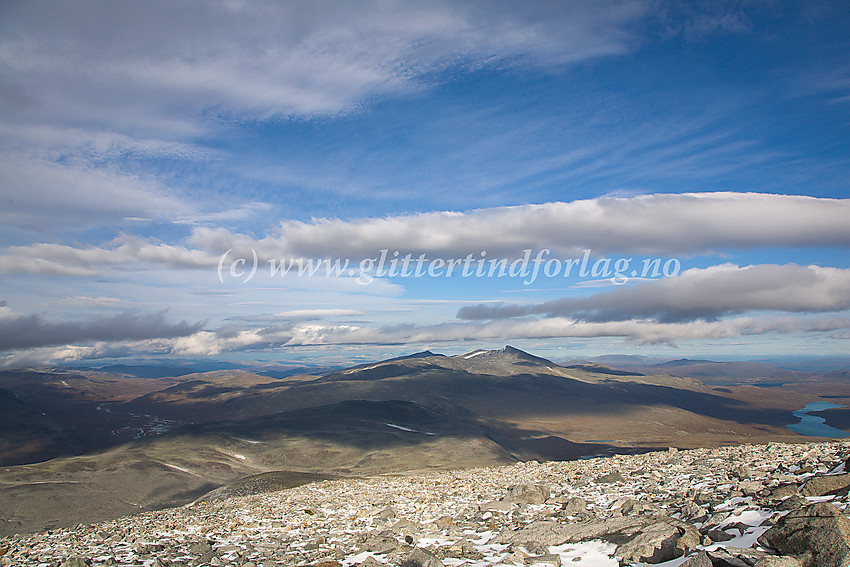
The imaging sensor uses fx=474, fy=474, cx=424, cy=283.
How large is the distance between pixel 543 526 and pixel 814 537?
872 cm

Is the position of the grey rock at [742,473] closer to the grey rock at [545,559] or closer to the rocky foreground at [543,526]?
the rocky foreground at [543,526]

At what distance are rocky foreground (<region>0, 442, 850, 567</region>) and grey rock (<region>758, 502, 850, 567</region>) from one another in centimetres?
3

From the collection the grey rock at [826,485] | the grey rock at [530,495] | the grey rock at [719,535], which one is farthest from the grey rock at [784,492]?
the grey rock at [530,495]

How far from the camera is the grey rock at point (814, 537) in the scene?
10250mm

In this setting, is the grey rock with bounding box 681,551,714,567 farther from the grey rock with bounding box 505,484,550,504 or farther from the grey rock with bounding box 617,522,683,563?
the grey rock with bounding box 505,484,550,504

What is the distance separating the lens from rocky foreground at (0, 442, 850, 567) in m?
12.5

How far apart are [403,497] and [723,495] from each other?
1774 centimetres

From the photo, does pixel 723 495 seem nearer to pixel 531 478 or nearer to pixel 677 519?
pixel 677 519

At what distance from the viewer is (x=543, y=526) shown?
1759cm

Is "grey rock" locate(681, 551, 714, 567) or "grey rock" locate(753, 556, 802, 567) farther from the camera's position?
"grey rock" locate(681, 551, 714, 567)

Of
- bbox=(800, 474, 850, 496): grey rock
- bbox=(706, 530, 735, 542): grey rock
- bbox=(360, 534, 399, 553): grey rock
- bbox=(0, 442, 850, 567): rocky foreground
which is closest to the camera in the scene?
bbox=(0, 442, 850, 567): rocky foreground

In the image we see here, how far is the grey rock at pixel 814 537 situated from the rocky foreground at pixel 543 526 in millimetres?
27

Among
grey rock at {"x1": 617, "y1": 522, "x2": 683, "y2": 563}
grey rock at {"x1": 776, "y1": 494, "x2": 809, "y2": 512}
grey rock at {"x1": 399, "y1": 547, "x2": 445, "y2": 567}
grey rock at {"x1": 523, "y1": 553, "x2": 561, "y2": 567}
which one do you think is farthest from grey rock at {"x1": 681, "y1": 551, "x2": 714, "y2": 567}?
grey rock at {"x1": 399, "y1": 547, "x2": 445, "y2": 567}

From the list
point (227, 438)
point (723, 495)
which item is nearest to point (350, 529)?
point (723, 495)
